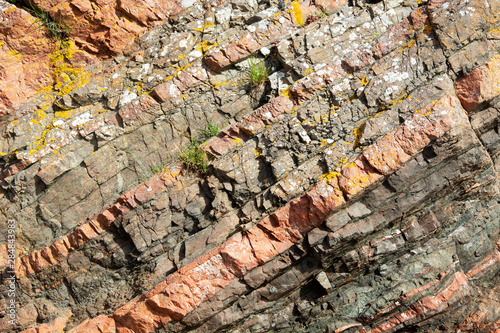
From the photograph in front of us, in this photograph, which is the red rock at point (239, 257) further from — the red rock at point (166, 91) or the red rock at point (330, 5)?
the red rock at point (330, 5)

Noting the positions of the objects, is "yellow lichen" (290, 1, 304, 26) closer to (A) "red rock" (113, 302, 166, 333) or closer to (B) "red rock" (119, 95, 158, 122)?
(B) "red rock" (119, 95, 158, 122)

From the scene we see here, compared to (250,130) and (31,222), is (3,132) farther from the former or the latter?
(250,130)

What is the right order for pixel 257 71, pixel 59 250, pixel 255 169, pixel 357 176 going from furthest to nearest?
pixel 257 71, pixel 59 250, pixel 255 169, pixel 357 176

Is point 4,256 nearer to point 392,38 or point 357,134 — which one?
point 357,134

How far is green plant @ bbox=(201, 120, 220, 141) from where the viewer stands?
17.7ft

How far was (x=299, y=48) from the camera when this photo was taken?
5.23 m

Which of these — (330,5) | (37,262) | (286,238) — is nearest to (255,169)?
(286,238)

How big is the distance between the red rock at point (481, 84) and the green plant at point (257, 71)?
2.61 meters

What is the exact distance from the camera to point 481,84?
14.4 feet

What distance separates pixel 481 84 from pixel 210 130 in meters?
3.58

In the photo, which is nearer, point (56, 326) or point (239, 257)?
point (239, 257)

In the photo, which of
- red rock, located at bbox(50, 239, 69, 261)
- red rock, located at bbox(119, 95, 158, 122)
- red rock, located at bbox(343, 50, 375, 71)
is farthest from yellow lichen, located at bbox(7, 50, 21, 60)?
red rock, located at bbox(343, 50, 375, 71)

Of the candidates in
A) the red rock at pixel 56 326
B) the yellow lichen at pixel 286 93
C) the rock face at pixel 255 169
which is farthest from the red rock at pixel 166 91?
the red rock at pixel 56 326

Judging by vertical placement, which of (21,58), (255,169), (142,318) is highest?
(21,58)
